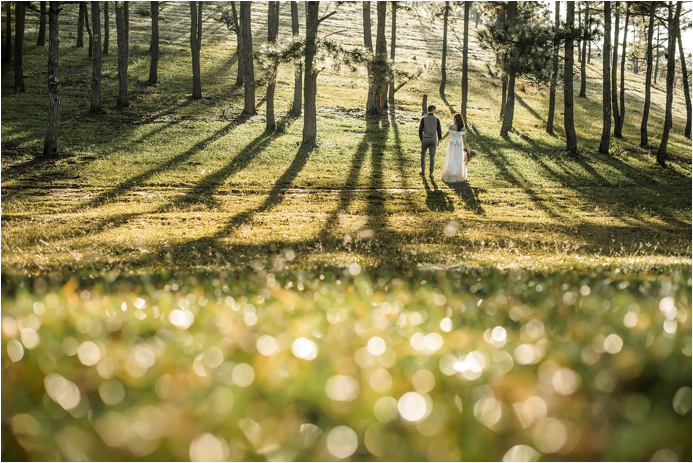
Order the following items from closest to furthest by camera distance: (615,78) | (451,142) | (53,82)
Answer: (451,142) < (53,82) < (615,78)

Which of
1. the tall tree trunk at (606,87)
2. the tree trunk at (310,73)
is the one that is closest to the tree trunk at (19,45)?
the tree trunk at (310,73)

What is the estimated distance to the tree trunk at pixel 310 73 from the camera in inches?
854

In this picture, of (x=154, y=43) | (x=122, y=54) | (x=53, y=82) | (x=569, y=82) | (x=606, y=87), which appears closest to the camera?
(x=53, y=82)

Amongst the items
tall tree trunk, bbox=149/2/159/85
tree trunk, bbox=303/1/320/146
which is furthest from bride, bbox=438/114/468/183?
tall tree trunk, bbox=149/2/159/85

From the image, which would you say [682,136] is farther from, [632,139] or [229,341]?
[229,341]

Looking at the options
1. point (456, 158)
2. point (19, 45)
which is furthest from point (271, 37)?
point (19, 45)

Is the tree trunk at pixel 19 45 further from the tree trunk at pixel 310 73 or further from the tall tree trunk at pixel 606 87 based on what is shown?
the tall tree trunk at pixel 606 87

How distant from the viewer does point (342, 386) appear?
236 centimetres

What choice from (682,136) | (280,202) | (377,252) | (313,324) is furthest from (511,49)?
(313,324)

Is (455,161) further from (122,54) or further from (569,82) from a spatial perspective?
(122,54)

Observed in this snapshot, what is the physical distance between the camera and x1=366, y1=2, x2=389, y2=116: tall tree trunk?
74.1 ft

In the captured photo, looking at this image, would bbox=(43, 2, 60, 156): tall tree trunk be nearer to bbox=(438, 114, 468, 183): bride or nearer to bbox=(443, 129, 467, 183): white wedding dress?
bbox=(438, 114, 468, 183): bride

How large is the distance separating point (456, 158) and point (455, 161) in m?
0.12

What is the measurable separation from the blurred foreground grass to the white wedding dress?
1713 centimetres
